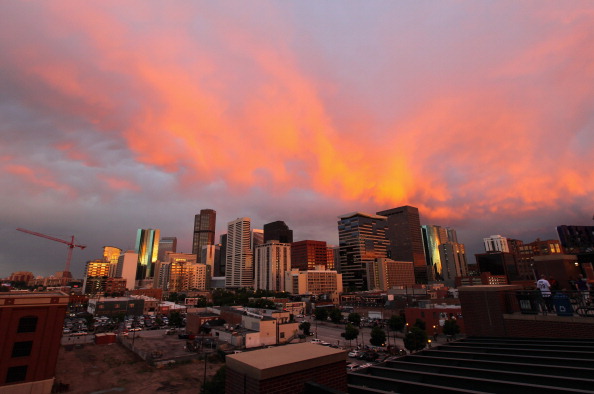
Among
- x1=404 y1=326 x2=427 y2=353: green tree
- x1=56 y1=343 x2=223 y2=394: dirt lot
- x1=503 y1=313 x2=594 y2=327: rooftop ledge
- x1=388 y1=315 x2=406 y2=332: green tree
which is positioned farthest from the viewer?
x1=388 y1=315 x2=406 y2=332: green tree

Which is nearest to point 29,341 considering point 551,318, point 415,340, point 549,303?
point 551,318

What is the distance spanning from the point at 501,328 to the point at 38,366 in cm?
5204

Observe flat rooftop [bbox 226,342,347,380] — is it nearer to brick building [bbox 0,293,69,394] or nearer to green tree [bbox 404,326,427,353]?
brick building [bbox 0,293,69,394]

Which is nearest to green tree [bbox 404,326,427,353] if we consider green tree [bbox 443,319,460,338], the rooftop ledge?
green tree [bbox 443,319,460,338]

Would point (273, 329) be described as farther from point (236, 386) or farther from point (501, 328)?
point (236, 386)

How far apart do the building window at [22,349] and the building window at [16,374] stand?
1.48 metres

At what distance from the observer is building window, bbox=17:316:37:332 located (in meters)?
37.1

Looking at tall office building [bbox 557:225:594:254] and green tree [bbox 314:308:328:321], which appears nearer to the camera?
green tree [bbox 314:308:328:321]

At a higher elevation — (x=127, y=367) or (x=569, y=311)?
(x=569, y=311)

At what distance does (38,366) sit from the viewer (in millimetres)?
37656

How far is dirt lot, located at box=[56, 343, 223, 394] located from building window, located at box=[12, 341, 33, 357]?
25.7 feet

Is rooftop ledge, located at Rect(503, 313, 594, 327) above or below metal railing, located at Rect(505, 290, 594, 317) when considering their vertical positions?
below

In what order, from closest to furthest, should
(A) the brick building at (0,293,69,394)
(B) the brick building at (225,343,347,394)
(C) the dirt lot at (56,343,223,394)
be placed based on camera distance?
(B) the brick building at (225,343,347,394) → (A) the brick building at (0,293,69,394) → (C) the dirt lot at (56,343,223,394)

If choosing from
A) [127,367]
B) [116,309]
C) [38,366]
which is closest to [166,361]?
[127,367]
